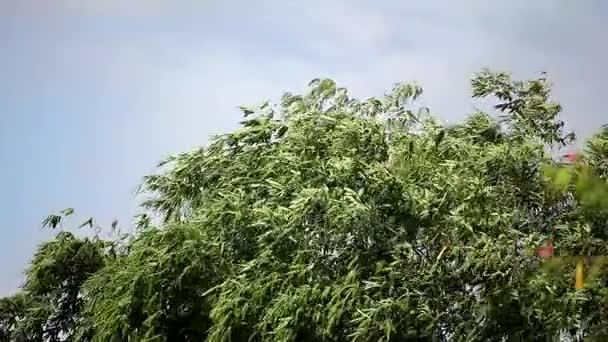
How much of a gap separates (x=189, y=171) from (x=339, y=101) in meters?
1.61

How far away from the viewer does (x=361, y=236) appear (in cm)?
753

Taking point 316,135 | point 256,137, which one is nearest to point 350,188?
point 316,135

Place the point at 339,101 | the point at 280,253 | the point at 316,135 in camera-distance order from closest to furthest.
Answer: the point at 280,253, the point at 316,135, the point at 339,101

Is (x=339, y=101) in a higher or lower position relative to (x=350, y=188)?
higher

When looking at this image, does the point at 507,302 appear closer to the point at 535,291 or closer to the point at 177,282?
the point at 535,291

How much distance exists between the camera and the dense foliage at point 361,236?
725 centimetres

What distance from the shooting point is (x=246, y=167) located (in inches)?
333

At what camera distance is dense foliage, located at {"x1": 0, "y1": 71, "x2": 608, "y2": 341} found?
7.25 metres

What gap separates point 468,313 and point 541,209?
1139mm

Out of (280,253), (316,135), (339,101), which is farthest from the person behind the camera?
(339,101)

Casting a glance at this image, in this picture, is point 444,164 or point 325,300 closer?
point 325,300

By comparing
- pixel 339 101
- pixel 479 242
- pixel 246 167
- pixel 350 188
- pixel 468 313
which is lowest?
pixel 468 313

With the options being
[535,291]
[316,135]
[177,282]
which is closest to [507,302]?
[535,291]

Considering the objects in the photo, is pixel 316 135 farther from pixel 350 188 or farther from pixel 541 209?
pixel 541 209
